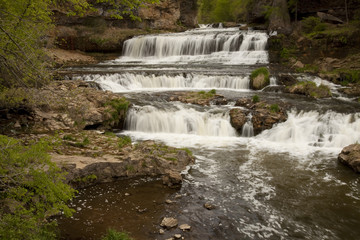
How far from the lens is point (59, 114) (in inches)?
467

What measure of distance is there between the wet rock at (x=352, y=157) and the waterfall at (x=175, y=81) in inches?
384

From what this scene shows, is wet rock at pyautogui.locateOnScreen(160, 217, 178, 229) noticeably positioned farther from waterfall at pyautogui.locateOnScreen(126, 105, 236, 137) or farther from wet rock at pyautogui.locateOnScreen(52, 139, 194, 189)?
waterfall at pyautogui.locateOnScreen(126, 105, 236, 137)

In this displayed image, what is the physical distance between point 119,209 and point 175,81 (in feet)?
46.0

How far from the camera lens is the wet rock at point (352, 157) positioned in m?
9.41

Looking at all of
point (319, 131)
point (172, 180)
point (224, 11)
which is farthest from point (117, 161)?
point (224, 11)

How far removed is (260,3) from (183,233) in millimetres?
35233

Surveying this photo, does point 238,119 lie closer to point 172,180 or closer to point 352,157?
point 352,157

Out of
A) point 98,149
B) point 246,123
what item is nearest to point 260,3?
point 246,123

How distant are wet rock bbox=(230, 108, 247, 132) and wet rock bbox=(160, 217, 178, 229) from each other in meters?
7.48

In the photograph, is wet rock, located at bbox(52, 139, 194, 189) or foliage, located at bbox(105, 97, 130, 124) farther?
foliage, located at bbox(105, 97, 130, 124)

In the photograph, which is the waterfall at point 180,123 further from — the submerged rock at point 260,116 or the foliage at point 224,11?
the foliage at point 224,11

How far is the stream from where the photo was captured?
6.36 m

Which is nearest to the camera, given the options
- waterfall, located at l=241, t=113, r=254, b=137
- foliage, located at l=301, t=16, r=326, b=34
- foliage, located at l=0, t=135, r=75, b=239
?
foliage, located at l=0, t=135, r=75, b=239

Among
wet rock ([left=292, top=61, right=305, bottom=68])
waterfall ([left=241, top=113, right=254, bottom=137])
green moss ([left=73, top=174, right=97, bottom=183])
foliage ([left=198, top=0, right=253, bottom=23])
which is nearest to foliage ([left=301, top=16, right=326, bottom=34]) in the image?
wet rock ([left=292, top=61, right=305, bottom=68])
